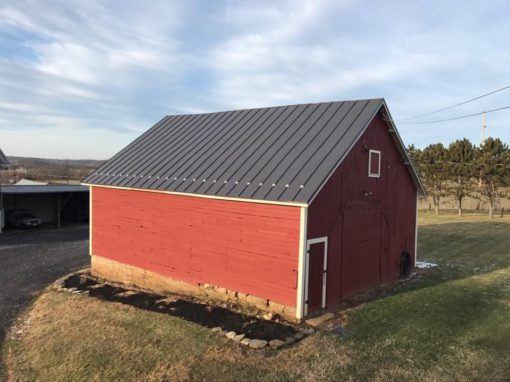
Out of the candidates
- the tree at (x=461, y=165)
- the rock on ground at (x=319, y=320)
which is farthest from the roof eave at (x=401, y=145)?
the tree at (x=461, y=165)

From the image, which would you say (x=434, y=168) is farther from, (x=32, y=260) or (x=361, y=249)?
(x=32, y=260)

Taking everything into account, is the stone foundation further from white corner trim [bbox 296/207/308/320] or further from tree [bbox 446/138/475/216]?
tree [bbox 446/138/475/216]

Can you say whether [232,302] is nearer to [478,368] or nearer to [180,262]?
[180,262]

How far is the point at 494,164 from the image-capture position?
39.1m

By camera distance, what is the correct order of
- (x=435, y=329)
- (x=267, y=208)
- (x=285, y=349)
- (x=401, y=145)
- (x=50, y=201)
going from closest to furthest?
(x=285, y=349) → (x=435, y=329) → (x=267, y=208) → (x=401, y=145) → (x=50, y=201)

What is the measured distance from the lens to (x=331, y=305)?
41.9ft

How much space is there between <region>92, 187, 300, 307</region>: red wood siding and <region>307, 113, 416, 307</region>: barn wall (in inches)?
50.3

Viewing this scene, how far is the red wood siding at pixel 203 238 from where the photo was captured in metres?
11.9

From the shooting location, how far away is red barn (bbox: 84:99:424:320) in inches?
471

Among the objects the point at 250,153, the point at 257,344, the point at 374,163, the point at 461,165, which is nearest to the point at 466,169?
the point at 461,165

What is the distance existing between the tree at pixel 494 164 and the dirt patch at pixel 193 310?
35.5 meters

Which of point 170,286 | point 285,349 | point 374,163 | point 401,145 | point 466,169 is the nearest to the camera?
point 285,349

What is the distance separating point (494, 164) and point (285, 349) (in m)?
37.0

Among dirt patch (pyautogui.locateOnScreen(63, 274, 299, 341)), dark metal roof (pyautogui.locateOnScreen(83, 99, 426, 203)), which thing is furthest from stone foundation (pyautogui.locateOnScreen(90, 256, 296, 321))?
dark metal roof (pyautogui.locateOnScreen(83, 99, 426, 203))
